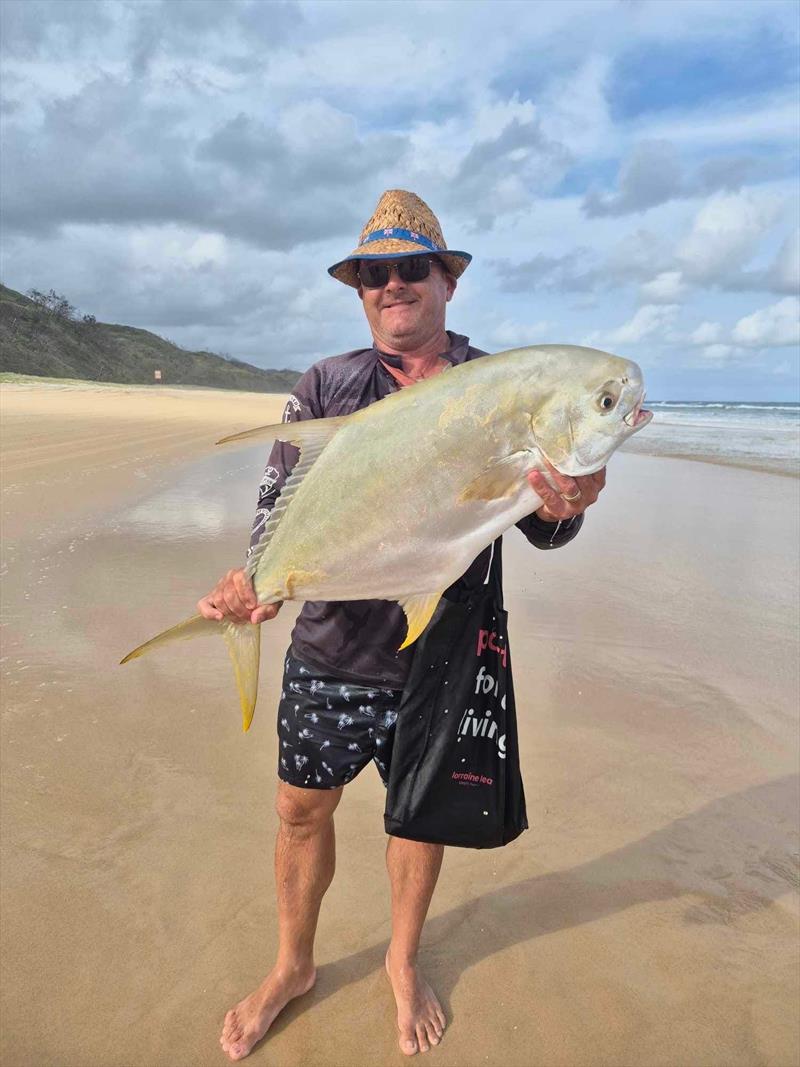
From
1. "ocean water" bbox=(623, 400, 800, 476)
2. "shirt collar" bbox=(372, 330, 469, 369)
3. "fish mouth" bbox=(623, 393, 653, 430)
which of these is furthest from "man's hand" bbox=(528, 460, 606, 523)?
"ocean water" bbox=(623, 400, 800, 476)

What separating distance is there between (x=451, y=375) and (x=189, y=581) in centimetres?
453

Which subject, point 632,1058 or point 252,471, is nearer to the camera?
point 632,1058

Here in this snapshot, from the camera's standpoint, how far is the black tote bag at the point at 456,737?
2.28m

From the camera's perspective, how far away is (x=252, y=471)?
41.2 feet

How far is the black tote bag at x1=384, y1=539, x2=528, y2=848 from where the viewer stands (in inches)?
89.9

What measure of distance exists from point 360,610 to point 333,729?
38 cm

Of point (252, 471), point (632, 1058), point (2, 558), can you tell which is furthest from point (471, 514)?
point (252, 471)

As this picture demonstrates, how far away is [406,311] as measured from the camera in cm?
243

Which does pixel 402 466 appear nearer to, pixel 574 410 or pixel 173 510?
pixel 574 410

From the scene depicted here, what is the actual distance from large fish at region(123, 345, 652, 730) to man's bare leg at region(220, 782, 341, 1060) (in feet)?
1.42

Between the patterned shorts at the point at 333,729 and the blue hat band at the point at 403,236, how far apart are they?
4.56ft

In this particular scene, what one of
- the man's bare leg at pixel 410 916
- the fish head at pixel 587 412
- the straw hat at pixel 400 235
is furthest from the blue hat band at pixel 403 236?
the man's bare leg at pixel 410 916

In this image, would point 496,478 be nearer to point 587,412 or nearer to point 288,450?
point 587,412

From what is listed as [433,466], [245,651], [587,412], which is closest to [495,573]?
[433,466]
